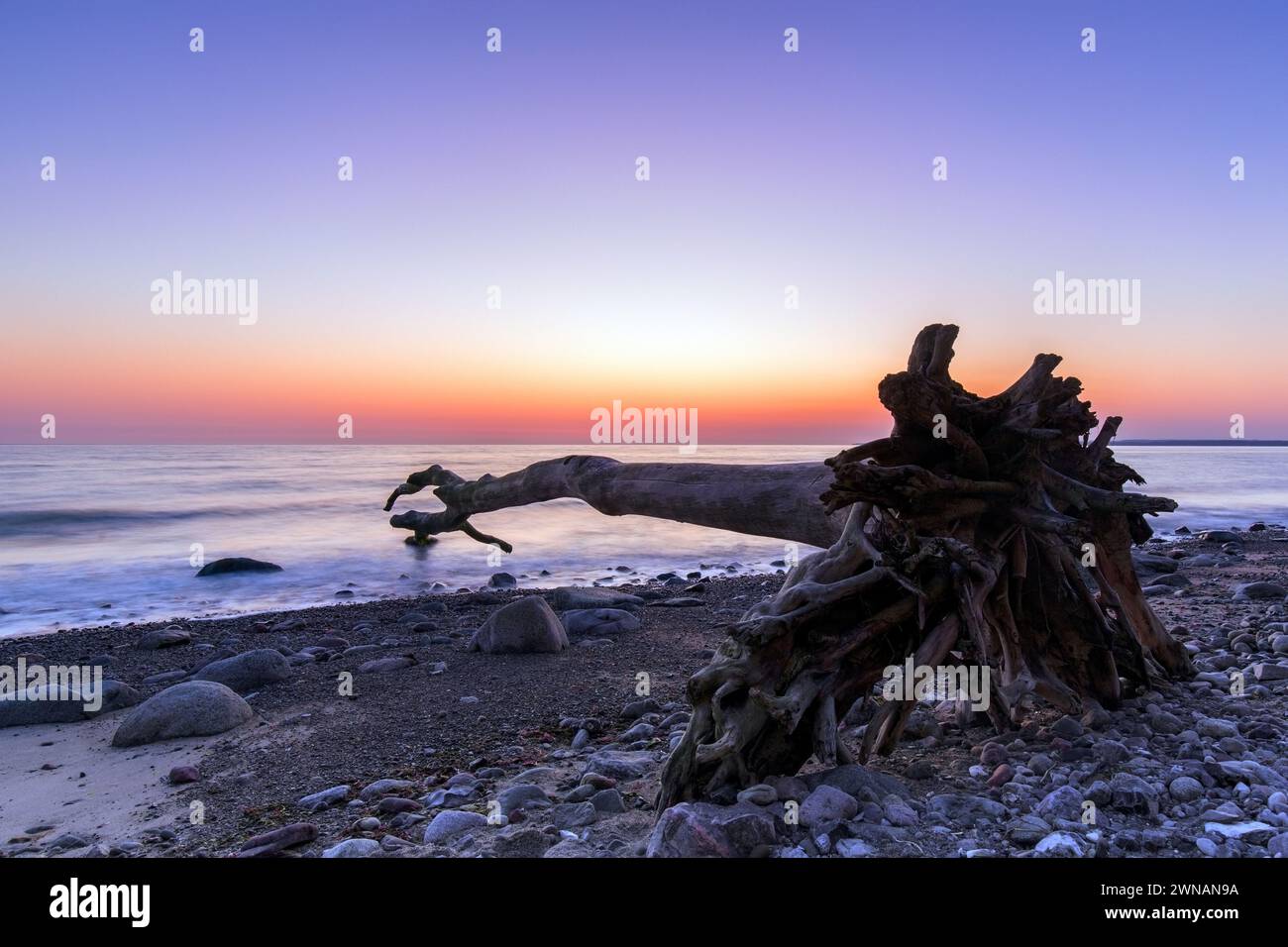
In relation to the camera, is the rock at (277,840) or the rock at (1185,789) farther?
the rock at (277,840)

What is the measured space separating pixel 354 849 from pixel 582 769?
143cm

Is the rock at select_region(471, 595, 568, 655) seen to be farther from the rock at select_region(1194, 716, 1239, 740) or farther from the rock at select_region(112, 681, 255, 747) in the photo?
the rock at select_region(1194, 716, 1239, 740)

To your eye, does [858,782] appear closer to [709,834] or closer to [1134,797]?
[709,834]

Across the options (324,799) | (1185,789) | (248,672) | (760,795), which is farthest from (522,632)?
(1185,789)

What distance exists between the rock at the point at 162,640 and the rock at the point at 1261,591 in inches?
486

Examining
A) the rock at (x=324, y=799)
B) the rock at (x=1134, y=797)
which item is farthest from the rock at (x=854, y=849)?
the rock at (x=324, y=799)

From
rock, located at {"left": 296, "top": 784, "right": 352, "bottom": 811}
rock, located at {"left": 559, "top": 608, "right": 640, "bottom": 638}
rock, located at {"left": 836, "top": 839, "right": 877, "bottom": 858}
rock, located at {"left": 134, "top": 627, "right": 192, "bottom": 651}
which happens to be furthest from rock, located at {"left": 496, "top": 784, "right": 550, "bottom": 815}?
rock, located at {"left": 134, "top": 627, "right": 192, "bottom": 651}

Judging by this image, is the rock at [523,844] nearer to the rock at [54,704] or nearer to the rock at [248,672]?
the rock at [248,672]

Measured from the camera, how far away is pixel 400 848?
3.61 metres

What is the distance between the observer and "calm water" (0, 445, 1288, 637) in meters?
14.6

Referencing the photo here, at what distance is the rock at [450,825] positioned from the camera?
374 centimetres

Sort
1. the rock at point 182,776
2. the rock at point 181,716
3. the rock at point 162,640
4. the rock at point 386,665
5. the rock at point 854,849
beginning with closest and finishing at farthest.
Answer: the rock at point 854,849 → the rock at point 182,776 → the rock at point 181,716 → the rock at point 386,665 → the rock at point 162,640
